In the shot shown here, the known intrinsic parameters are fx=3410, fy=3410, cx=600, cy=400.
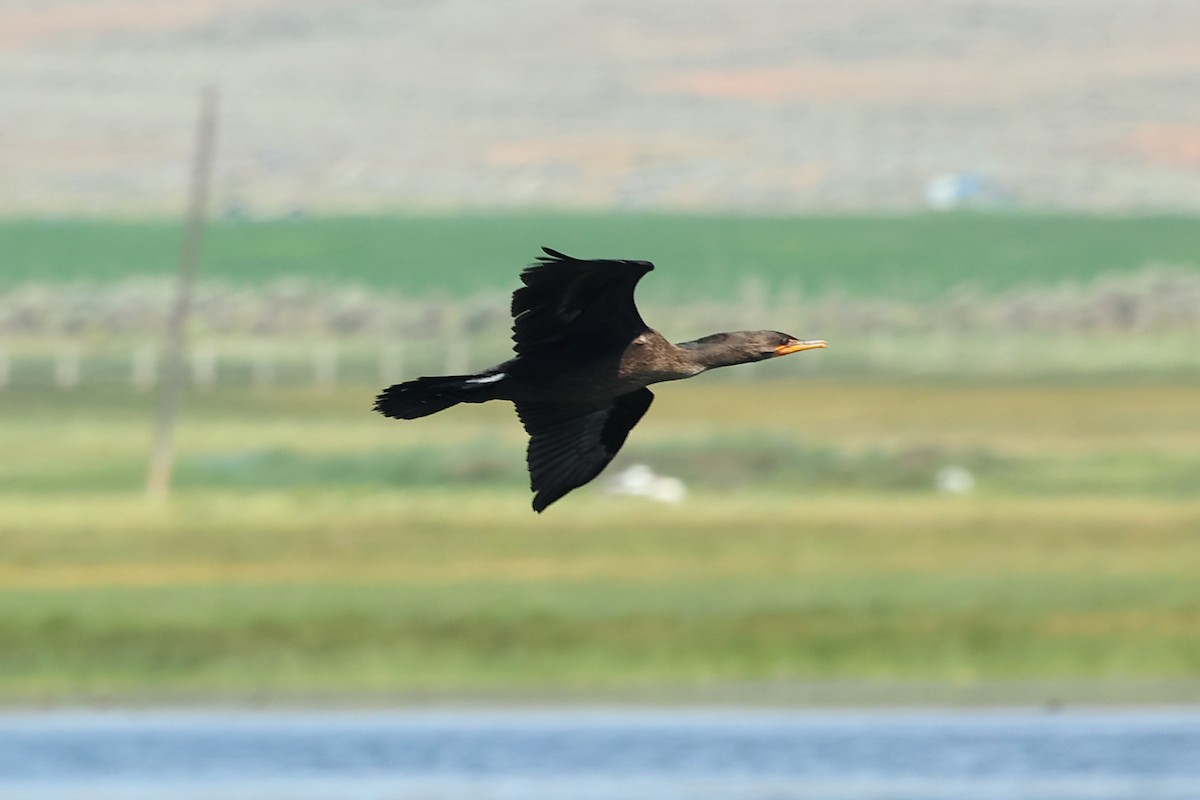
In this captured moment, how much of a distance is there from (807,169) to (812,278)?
2626 centimetres

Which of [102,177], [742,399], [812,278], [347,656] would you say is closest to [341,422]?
[742,399]

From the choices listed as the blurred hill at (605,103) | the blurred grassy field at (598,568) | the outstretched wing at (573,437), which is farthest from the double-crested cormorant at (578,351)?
the blurred hill at (605,103)

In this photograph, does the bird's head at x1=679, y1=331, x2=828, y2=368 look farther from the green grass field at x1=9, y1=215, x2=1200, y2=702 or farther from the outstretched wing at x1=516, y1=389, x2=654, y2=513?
the green grass field at x1=9, y1=215, x2=1200, y2=702

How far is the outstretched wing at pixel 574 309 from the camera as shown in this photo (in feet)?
42.2

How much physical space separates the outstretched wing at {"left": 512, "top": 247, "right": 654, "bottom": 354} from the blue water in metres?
12.3

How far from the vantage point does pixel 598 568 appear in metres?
31.0

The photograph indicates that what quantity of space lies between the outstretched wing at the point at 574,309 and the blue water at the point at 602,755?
40.2 ft

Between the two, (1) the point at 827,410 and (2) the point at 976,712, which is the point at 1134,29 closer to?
(1) the point at 827,410

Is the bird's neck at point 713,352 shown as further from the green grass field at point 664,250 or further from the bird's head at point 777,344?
the green grass field at point 664,250

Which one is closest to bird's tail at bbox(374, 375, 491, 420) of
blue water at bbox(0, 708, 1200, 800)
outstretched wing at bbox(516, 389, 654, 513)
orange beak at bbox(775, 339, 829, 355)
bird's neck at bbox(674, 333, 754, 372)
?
bird's neck at bbox(674, 333, 754, 372)

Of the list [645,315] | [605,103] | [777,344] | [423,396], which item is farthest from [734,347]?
[605,103]

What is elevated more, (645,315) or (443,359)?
(645,315)

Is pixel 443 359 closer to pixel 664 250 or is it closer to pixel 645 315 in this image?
pixel 645 315

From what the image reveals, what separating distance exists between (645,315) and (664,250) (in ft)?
35.8
